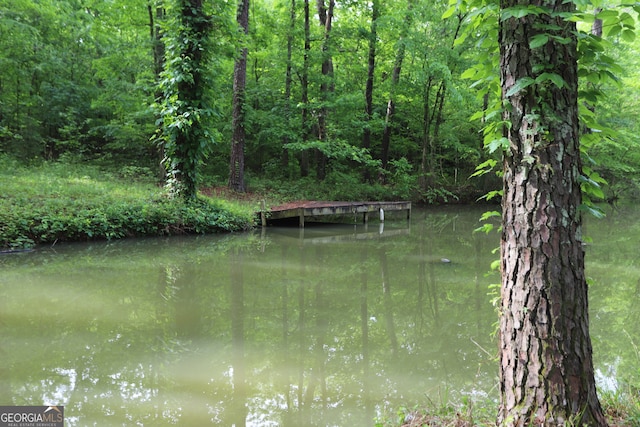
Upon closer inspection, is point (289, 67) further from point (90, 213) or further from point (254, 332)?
point (254, 332)

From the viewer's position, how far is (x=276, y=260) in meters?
8.30

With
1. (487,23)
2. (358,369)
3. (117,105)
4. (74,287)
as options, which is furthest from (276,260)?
(117,105)

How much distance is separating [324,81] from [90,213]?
1079cm

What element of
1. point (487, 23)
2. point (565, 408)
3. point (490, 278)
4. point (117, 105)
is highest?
point (117, 105)

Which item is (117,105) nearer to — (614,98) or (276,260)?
(276,260)

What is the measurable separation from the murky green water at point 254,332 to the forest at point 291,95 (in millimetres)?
8514

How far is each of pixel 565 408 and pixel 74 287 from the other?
607cm

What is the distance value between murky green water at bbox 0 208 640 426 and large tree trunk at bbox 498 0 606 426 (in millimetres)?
361

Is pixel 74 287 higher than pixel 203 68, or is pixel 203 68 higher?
pixel 203 68

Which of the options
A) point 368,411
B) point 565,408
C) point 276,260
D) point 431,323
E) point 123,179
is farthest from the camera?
point 123,179

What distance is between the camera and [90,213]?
30.4 ft

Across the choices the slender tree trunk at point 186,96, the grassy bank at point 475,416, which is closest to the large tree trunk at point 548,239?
the grassy bank at point 475,416

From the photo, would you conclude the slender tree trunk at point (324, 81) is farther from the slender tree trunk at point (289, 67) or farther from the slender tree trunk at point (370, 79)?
the slender tree trunk at point (370, 79)

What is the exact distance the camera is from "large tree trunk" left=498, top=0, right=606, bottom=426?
203 centimetres
